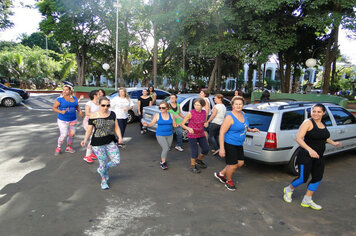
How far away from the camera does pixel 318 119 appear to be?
3564 mm

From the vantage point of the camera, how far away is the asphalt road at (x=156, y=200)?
3156 millimetres

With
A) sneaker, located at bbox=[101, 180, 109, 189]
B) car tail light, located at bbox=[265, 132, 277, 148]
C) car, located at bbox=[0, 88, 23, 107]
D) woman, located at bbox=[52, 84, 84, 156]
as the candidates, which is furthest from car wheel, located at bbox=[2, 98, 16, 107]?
car tail light, located at bbox=[265, 132, 277, 148]

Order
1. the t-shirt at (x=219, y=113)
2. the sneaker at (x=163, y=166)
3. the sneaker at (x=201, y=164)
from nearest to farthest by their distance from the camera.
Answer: the sneaker at (x=163, y=166) < the sneaker at (x=201, y=164) < the t-shirt at (x=219, y=113)

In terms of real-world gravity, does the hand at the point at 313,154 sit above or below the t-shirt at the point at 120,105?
below

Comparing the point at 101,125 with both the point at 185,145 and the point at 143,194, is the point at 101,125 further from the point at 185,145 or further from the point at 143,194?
the point at 185,145

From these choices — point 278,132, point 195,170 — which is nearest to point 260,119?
point 278,132

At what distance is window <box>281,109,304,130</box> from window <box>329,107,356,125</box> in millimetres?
1099

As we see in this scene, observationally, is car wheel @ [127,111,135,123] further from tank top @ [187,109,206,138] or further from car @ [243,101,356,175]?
car @ [243,101,356,175]

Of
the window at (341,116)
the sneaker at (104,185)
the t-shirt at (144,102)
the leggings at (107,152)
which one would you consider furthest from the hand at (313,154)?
the t-shirt at (144,102)

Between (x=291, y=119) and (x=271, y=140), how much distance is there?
758 millimetres

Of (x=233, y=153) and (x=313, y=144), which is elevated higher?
(x=313, y=144)

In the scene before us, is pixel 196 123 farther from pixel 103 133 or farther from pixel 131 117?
pixel 131 117

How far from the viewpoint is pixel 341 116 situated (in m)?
5.79

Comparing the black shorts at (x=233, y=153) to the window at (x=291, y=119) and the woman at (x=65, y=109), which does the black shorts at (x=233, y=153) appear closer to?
the window at (x=291, y=119)
